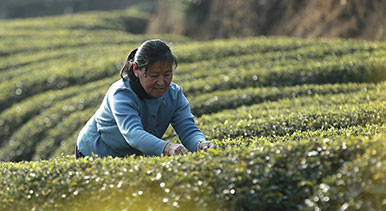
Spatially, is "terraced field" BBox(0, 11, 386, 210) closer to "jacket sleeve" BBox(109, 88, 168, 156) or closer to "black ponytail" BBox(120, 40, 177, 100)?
"jacket sleeve" BBox(109, 88, 168, 156)

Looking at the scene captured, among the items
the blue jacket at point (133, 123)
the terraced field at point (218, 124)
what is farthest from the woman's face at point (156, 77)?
the terraced field at point (218, 124)

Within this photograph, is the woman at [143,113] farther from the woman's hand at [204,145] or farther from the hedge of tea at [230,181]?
the hedge of tea at [230,181]

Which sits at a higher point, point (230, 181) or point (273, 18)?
point (230, 181)

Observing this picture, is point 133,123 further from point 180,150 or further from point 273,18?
point 273,18

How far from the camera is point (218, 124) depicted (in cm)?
757

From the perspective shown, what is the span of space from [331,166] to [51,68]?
1250 centimetres

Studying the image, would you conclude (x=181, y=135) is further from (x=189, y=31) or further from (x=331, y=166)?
(x=189, y=31)

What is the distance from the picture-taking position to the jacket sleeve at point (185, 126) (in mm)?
4953

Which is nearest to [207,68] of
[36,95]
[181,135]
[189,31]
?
[36,95]

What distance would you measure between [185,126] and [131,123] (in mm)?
774

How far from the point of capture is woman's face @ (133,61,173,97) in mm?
4438

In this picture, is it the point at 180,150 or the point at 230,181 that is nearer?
the point at 230,181

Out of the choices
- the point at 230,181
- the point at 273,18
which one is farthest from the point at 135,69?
the point at 273,18

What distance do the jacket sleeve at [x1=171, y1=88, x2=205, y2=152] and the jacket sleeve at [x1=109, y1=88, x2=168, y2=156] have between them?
0.55 metres
